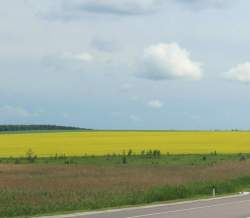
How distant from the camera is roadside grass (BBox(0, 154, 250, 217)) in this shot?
27734 millimetres

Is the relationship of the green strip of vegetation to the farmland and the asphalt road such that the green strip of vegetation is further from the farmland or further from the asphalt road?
the asphalt road

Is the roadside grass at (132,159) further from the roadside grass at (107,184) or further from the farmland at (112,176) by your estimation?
the roadside grass at (107,184)

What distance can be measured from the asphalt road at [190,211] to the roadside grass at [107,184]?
208cm

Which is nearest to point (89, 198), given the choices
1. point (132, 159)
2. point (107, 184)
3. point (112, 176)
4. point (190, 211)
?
point (190, 211)

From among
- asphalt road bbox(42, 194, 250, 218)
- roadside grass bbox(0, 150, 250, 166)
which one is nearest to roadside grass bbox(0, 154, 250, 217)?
roadside grass bbox(0, 150, 250, 166)

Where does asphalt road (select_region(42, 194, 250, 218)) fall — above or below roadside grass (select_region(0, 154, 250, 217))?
below

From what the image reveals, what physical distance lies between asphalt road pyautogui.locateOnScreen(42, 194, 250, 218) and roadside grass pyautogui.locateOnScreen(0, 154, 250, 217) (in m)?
2.08

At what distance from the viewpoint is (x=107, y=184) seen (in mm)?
37906

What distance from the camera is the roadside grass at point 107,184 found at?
27.7 meters

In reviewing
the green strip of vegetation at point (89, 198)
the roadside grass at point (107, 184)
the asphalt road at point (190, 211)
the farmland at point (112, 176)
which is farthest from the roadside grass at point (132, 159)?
the asphalt road at point (190, 211)

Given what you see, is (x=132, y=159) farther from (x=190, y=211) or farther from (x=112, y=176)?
(x=190, y=211)

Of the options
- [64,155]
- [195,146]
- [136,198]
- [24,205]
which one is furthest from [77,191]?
[195,146]

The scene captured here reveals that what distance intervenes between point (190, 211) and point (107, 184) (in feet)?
45.0

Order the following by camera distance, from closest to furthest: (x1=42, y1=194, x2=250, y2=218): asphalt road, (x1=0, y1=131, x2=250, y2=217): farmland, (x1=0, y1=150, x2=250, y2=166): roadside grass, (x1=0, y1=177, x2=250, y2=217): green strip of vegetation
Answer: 1. (x1=42, y1=194, x2=250, y2=218): asphalt road
2. (x1=0, y1=177, x2=250, y2=217): green strip of vegetation
3. (x1=0, y1=131, x2=250, y2=217): farmland
4. (x1=0, y1=150, x2=250, y2=166): roadside grass
